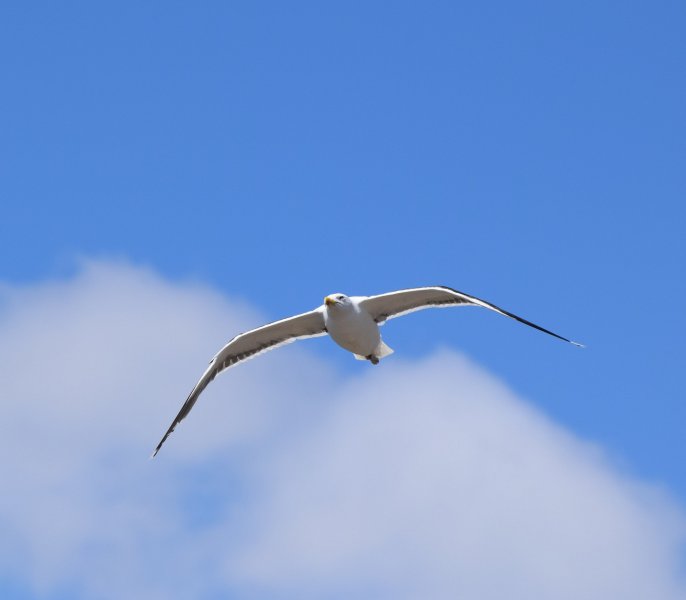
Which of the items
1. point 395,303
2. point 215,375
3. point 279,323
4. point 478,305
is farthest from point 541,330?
point 215,375

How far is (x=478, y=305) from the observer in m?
25.5

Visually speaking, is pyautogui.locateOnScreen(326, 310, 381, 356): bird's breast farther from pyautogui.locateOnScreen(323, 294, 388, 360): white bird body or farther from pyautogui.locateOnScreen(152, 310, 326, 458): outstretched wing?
pyautogui.locateOnScreen(152, 310, 326, 458): outstretched wing

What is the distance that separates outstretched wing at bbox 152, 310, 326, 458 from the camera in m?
28.1

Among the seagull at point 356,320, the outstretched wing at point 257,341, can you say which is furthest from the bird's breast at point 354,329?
the outstretched wing at point 257,341

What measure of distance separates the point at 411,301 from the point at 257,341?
439 centimetres

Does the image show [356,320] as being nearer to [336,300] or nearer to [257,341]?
[336,300]

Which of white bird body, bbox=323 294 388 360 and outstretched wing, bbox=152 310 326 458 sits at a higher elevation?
outstretched wing, bbox=152 310 326 458

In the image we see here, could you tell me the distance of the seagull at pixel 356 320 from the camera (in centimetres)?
2650

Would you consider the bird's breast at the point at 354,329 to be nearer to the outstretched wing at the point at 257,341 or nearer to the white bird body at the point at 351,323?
the white bird body at the point at 351,323

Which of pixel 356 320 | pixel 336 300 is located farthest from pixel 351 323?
pixel 336 300

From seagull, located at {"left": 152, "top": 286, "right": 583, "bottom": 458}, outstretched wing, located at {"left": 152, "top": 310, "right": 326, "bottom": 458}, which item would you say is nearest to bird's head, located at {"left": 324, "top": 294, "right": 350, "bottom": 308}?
seagull, located at {"left": 152, "top": 286, "right": 583, "bottom": 458}

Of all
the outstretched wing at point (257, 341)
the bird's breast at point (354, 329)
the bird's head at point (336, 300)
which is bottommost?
the bird's breast at point (354, 329)

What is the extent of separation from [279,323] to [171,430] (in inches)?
191

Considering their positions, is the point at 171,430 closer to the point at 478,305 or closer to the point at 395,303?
the point at 395,303
